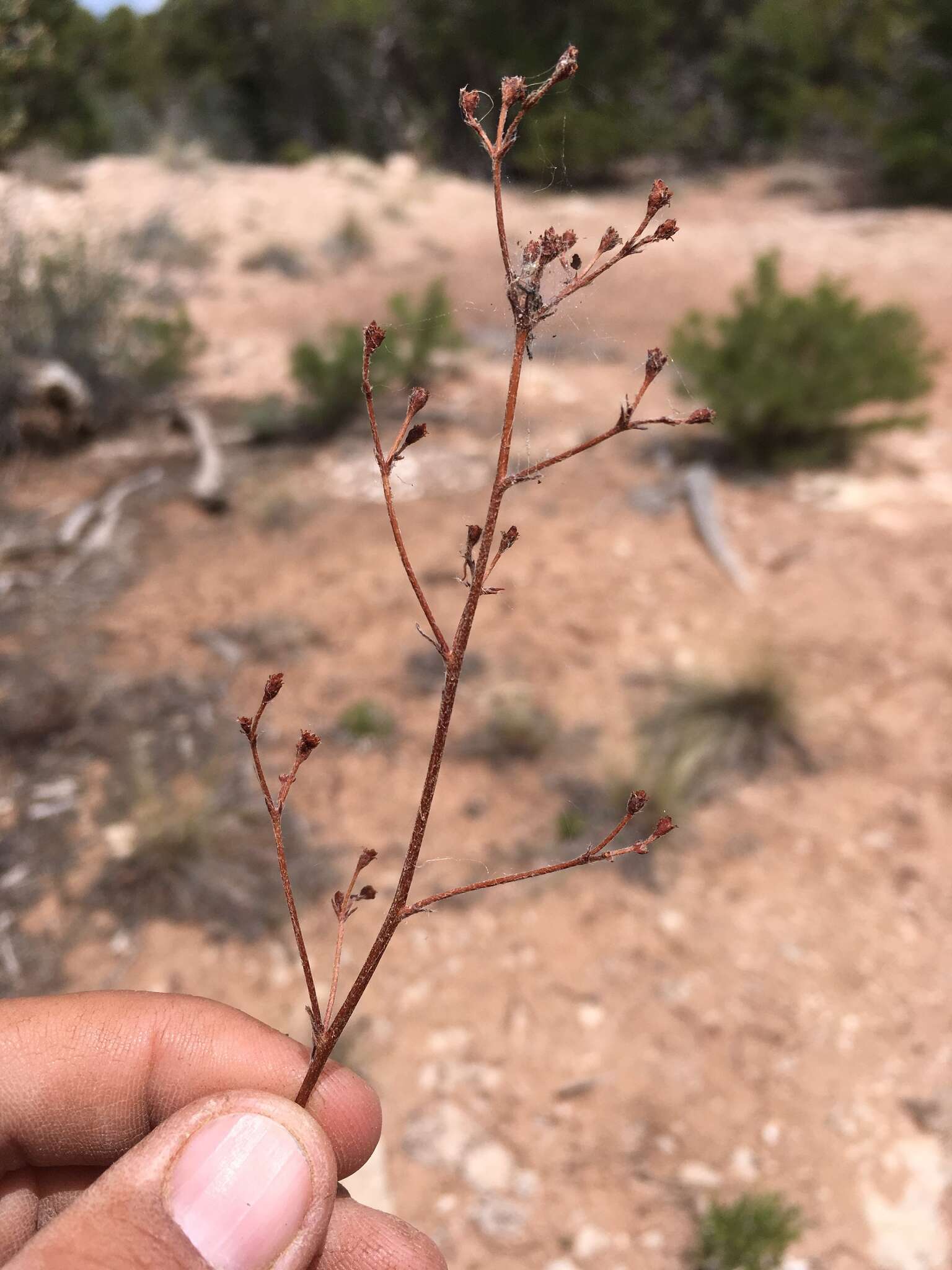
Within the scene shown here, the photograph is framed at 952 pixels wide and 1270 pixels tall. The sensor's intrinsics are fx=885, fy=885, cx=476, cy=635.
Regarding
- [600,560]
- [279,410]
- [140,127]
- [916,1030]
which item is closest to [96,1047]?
[916,1030]

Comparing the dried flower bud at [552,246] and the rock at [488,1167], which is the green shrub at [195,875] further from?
the dried flower bud at [552,246]

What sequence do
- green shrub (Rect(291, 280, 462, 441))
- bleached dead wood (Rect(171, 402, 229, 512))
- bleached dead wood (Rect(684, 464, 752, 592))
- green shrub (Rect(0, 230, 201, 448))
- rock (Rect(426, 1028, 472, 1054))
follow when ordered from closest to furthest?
1. rock (Rect(426, 1028, 472, 1054))
2. bleached dead wood (Rect(684, 464, 752, 592))
3. bleached dead wood (Rect(171, 402, 229, 512))
4. green shrub (Rect(0, 230, 201, 448))
5. green shrub (Rect(291, 280, 462, 441))

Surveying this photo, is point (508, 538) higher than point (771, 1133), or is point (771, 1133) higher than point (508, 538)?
point (508, 538)

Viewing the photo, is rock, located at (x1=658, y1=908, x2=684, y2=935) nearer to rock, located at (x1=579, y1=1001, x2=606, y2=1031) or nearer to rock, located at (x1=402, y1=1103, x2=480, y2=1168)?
rock, located at (x1=579, y1=1001, x2=606, y2=1031)

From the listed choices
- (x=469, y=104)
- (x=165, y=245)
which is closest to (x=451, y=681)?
(x=469, y=104)

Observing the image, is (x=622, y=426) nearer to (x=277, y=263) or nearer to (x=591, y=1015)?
(x=591, y=1015)

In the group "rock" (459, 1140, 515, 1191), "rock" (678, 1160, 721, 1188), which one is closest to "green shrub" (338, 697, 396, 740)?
"rock" (459, 1140, 515, 1191)
